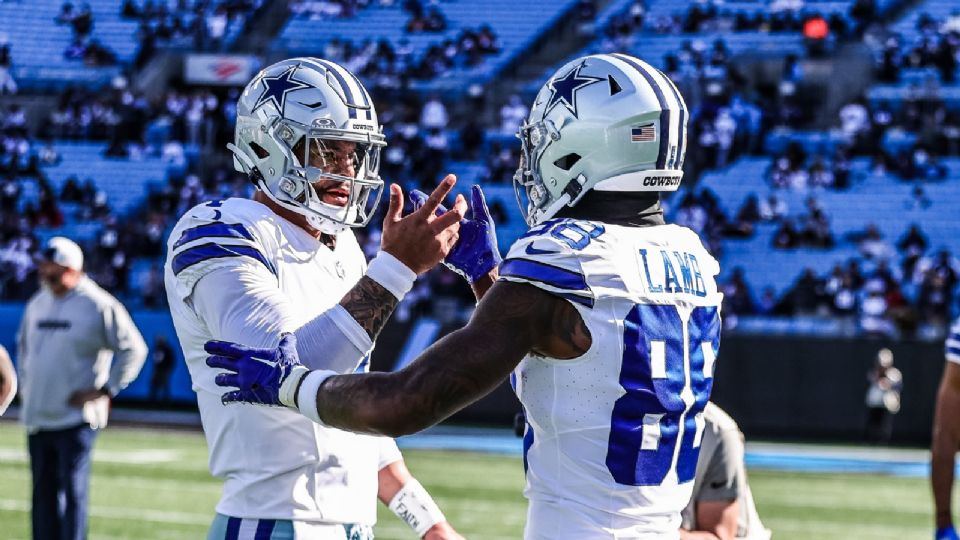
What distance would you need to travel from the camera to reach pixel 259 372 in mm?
2895

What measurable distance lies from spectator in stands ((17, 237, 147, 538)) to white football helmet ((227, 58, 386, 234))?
4484mm

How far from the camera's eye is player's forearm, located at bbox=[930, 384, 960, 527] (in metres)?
5.60

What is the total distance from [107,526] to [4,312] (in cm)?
1188

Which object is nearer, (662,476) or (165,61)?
(662,476)

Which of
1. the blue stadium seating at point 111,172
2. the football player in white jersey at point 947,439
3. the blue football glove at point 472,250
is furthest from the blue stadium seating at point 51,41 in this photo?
the blue football glove at point 472,250

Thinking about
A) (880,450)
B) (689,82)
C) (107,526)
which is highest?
(689,82)

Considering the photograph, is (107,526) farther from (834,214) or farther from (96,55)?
(96,55)

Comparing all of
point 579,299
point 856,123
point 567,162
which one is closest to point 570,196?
point 567,162

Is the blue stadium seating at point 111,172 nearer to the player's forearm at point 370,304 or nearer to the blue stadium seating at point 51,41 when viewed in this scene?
the blue stadium seating at point 51,41

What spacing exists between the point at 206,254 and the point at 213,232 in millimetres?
64

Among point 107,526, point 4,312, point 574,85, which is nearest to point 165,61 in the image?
point 4,312

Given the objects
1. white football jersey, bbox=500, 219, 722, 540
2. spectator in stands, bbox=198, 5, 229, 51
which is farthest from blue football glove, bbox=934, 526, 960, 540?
spectator in stands, bbox=198, 5, 229, 51

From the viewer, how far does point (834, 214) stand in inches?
900

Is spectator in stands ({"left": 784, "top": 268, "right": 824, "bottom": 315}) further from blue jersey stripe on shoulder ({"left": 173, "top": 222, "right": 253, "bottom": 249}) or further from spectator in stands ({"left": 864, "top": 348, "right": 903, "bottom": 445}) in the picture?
blue jersey stripe on shoulder ({"left": 173, "top": 222, "right": 253, "bottom": 249})
